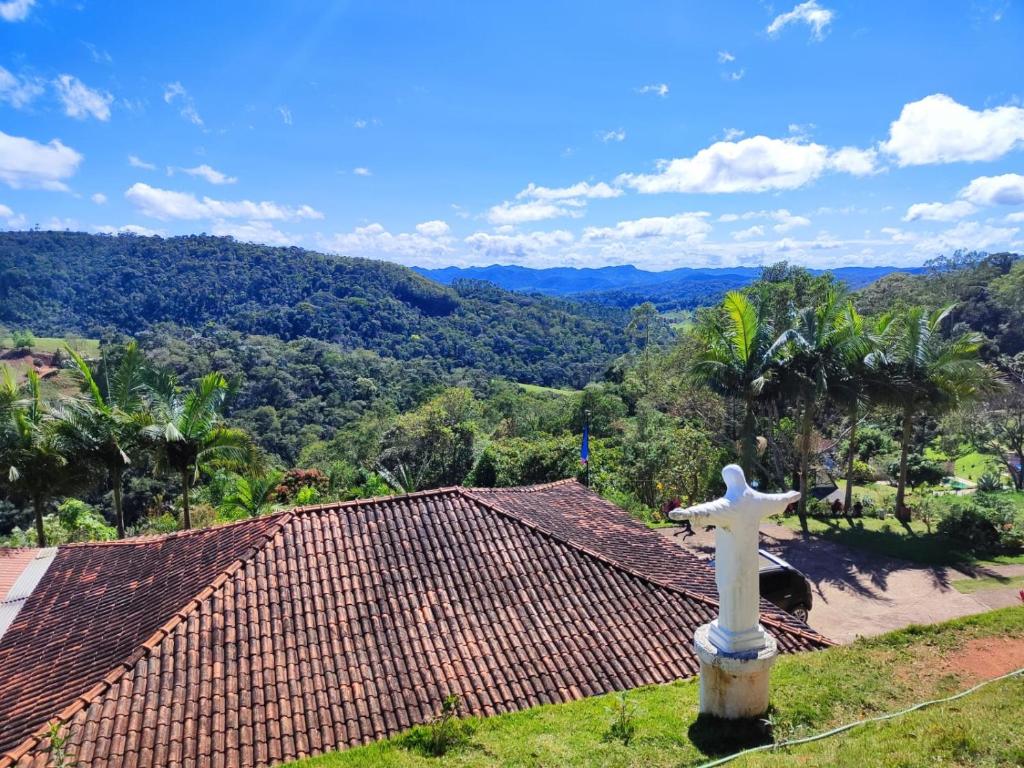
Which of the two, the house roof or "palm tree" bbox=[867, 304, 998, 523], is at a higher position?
"palm tree" bbox=[867, 304, 998, 523]

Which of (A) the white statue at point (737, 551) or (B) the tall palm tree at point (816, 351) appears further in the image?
(B) the tall palm tree at point (816, 351)

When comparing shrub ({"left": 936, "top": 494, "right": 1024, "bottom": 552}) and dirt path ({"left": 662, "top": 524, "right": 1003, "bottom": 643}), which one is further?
shrub ({"left": 936, "top": 494, "right": 1024, "bottom": 552})

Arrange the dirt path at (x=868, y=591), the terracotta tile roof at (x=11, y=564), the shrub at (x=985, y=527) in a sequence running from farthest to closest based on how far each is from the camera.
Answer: the shrub at (x=985, y=527) < the dirt path at (x=868, y=591) < the terracotta tile roof at (x=11, y=564)

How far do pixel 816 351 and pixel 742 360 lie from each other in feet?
6.81

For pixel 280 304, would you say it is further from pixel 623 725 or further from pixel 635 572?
pixel 623 725

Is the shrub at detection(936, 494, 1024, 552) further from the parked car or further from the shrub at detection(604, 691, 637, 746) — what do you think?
the shrub at detection(604, 691, 637, 746)

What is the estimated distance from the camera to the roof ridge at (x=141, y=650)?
5688mm

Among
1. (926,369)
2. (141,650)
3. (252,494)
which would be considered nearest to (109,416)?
(252,494)

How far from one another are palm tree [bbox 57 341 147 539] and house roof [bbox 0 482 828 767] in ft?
13.8

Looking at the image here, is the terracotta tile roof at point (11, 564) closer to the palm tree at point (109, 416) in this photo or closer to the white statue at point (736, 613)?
the palm tree at point (109, 416)

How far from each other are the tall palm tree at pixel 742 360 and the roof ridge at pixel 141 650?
13.3m

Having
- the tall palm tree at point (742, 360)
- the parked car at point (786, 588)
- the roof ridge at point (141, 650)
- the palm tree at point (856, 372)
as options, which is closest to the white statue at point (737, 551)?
the roof ridge at point (141, 650)

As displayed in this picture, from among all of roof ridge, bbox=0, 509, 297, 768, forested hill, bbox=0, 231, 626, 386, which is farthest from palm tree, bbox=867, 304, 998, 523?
forested hill, bbox=0, 231, 626, 386

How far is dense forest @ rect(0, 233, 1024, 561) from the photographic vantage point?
567 inches
